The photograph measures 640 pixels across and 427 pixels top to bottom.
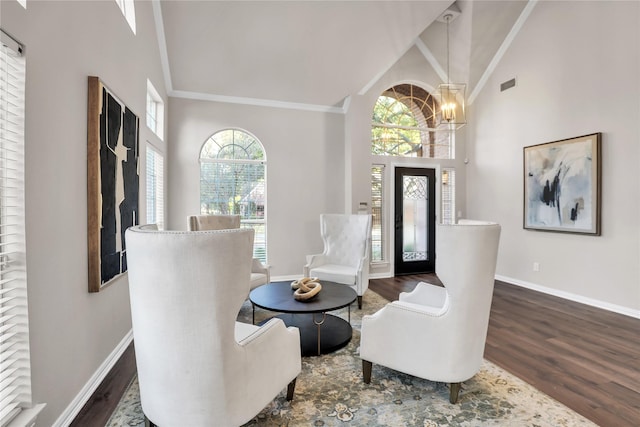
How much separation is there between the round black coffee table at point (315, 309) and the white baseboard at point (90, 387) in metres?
1.14

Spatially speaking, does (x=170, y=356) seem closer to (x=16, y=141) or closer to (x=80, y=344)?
(x=80, y=344)

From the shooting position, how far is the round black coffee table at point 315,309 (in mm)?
2561

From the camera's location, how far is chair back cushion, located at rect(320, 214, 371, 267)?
169 inches

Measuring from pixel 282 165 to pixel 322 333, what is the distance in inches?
118

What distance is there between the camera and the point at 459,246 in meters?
1.82

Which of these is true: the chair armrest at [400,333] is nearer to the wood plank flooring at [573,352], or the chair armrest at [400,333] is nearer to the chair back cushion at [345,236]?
the wood plank flooring at [573,352]

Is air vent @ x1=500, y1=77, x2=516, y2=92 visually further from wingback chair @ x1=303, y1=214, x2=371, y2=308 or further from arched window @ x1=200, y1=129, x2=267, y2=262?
arched window @ x1=200, y1=129, x2=267, y2=262

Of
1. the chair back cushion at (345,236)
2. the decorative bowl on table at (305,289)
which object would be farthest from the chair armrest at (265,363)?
the chair back cushion at (345,236)

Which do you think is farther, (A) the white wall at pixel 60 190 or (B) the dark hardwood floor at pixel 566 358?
(B) the dark hardwood floor at pixel 566 358

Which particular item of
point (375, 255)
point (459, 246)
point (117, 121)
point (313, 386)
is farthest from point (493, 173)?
point (117, 121)

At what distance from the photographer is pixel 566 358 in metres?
2.62

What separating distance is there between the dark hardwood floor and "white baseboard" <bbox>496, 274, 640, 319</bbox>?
0.41 feet

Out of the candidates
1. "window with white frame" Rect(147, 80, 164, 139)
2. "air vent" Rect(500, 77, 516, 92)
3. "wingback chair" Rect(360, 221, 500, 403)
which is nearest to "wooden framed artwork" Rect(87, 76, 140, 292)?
"window with white frame" Rect(147, 80, 164, 139)

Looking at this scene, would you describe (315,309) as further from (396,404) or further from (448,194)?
(448,194)
